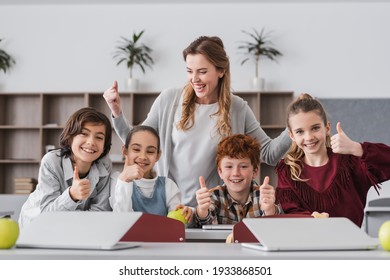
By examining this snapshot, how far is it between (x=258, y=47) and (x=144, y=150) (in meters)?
4.66

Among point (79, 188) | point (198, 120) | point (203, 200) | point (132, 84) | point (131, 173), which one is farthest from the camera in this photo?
point (132, 84)

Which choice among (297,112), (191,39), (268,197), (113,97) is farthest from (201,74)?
(191,39)

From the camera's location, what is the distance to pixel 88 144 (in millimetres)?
2537

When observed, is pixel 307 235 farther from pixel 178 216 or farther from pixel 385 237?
pixel 178 216

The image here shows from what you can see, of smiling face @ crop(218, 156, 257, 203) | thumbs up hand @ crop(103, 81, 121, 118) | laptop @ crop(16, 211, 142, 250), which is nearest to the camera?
laptop @ crop(16, 211, 142, 250)

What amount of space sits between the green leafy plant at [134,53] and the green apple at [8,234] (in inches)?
236

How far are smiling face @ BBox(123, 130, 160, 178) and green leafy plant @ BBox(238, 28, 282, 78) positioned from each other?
458 cm

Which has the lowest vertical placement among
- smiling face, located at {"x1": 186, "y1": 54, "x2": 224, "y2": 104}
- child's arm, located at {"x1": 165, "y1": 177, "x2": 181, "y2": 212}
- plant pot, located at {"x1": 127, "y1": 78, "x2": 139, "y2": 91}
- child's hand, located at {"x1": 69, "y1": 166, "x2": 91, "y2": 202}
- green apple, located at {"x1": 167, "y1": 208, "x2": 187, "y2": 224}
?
green apple, located at {"x1": 167, "y1": 208, "x2": 187, "y2": 224}

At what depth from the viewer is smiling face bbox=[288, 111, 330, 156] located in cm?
240

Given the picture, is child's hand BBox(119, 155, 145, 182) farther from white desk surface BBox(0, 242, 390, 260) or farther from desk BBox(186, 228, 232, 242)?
white desk surface BBox(0, 242, 390, 260)

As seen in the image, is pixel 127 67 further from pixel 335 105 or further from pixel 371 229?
pixel 371 229

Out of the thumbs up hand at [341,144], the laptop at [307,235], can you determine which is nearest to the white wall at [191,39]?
the thumbs up hand at [341,144]

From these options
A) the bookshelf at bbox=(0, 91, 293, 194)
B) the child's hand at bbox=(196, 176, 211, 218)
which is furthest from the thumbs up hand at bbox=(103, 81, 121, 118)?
the bookshelf at bbox=(0, 91, 293, 194)

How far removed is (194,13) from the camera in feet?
24.3
